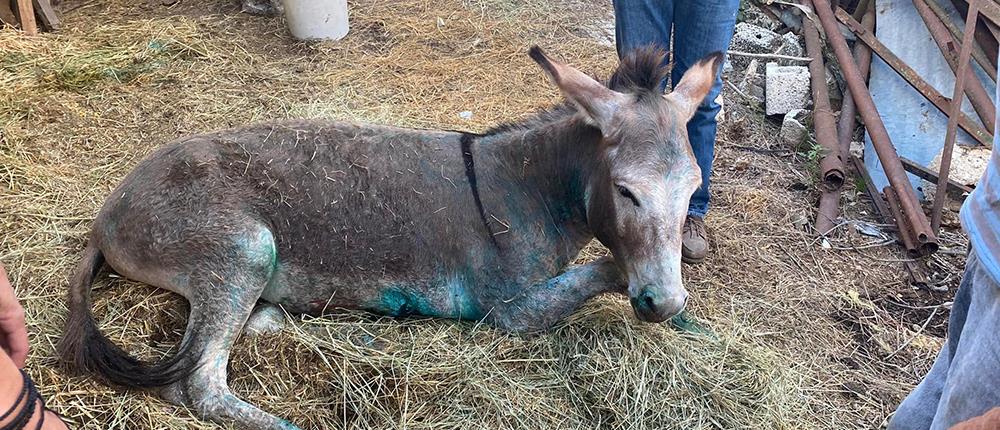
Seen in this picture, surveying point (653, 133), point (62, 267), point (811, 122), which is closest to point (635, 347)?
point (653, 133)

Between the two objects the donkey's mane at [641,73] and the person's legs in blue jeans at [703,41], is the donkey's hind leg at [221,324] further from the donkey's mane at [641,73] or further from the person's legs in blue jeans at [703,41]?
the person's legs in blue jeans at [703,41]

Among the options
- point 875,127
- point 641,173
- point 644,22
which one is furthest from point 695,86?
point 875,127

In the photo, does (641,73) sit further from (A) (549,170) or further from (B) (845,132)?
(B) (845,132)

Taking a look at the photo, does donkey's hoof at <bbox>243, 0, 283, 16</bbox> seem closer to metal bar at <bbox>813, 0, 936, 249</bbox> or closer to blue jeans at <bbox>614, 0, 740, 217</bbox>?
blue jeans at <bbox>614, 0, 740, 217</bbox>

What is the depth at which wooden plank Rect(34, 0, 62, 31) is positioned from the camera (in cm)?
555

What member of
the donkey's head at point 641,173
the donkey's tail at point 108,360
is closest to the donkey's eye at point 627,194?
the donkey's head at point 641,173

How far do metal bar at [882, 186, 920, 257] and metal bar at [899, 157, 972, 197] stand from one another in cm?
42

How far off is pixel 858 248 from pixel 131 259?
4207 millimetres

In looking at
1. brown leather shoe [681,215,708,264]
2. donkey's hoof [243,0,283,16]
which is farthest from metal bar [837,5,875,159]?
donkey's hoof [243,0,283,16]

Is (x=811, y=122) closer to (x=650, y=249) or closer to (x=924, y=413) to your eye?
(x=650, y=249)

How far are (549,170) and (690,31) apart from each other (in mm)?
1191

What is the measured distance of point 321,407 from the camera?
270 centimetres

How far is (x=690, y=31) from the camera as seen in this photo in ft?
11.3

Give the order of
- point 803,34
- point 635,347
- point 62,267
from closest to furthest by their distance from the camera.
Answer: point 635,347, point 62,267, point 803,34
